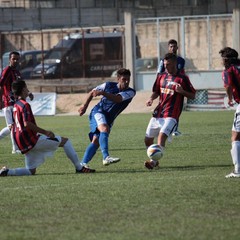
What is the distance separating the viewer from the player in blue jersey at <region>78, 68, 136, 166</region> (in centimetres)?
1403

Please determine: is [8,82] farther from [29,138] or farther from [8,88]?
[29,138]

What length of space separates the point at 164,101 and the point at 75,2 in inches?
1761

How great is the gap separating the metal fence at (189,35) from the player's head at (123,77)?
79.5ft

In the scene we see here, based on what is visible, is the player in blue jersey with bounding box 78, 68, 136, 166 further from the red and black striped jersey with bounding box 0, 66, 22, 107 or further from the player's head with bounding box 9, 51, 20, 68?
the red and black striped jersey with bounding box 0, 66, 22, 107

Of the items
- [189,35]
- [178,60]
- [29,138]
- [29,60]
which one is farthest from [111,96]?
[29,60]

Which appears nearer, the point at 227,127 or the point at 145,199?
the point at 145,199

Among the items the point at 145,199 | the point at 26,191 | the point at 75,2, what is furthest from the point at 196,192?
the point at 75,2

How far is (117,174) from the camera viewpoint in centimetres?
1311

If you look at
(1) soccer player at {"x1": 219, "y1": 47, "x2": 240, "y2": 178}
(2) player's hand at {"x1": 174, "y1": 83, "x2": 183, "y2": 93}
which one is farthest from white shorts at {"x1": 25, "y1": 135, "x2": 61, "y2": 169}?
(1) soccer player at {"x1": 219, "y1": 47, "x2": 240, "y2": 178}

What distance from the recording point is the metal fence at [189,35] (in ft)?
128

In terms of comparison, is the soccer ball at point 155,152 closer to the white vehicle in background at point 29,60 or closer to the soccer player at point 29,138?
the soccer player at point 29,138

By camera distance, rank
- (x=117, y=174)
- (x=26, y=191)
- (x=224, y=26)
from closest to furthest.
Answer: (x=26, y=191), (x=117, y=174), (x=224, y=26)

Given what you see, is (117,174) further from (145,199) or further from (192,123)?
(192,123)

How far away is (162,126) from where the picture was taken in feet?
46.5
